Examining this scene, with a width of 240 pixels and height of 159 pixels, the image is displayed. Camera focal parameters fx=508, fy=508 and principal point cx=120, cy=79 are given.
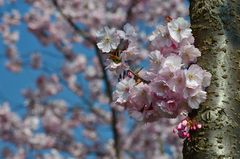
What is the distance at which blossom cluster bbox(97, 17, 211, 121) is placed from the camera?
1.36 m

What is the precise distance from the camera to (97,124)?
9273 mm

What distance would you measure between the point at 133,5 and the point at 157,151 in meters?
2.44

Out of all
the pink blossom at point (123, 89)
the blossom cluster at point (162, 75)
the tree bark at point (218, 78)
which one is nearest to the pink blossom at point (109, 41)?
the blossom cluster at point (162, 75)

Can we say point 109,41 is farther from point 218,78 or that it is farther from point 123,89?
point 218,78

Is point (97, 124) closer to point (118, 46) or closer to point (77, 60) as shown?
point (77, 60)

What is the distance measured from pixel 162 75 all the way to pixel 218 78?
15cm

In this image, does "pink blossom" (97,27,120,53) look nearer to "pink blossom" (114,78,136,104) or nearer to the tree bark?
"pink blossom" (114,78,136,104)

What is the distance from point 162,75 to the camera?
1.40m

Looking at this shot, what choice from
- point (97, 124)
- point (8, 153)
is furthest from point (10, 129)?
point (97, 124)

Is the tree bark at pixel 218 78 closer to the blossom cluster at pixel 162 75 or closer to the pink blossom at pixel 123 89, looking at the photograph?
the blossom cluster at pixel 162 75

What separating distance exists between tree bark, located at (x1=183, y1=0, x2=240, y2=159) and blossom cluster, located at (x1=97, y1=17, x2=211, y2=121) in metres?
0.03

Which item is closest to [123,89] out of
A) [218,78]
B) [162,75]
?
[162,75]

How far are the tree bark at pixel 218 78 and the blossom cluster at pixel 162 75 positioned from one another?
0.10 ft

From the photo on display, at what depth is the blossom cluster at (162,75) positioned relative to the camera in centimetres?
136
